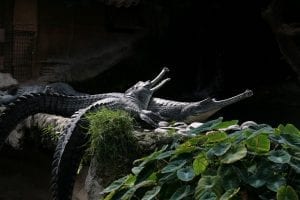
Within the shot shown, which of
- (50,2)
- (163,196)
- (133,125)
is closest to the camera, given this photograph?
(163,196)

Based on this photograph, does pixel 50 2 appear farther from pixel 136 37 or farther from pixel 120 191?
pixel 120 191

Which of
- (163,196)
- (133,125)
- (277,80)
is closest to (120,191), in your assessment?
(163,196)

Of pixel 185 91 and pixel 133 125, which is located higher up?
pixel 133 125

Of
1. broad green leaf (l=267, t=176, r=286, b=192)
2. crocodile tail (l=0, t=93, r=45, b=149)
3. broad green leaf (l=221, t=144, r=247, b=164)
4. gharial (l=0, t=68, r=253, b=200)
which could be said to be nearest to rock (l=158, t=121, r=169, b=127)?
gharial (l=0, t=68, r=253, b=200)

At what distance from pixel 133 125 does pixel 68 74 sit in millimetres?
4101

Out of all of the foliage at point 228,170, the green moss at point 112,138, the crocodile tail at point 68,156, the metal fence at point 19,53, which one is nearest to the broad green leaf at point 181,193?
the foliage at point 228,170

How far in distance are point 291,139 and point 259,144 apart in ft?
0.41

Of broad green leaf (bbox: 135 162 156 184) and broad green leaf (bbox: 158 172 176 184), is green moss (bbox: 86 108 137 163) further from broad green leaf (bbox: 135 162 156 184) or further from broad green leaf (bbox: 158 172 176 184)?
broad green leaf (bbox: 158 172 176 184)

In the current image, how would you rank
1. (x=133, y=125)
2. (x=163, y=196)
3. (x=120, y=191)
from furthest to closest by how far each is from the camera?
(x=133, y=125) → (x=120, y=191) → (x=163, y=196)

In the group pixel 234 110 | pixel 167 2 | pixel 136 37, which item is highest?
pixel 167 2

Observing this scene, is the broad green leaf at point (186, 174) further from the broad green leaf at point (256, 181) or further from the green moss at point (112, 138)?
the green moss at point (112, 138)

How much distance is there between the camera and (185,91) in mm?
7371

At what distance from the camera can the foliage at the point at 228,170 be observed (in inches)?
69.5

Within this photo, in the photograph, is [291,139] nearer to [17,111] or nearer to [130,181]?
[130,181]
